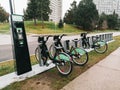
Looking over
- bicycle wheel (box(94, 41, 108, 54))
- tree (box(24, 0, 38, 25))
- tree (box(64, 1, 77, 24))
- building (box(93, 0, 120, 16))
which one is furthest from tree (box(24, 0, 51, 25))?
building (box(93, 0, 120, 16))

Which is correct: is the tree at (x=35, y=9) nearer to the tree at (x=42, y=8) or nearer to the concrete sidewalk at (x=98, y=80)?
the tree at (x=42, y=8)

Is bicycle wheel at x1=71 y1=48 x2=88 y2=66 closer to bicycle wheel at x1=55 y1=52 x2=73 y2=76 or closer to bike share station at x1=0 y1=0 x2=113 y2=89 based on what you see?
bicycle wheel at x1=55 y1=52 x2=73 y2=76

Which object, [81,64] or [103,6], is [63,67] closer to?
[81,64]

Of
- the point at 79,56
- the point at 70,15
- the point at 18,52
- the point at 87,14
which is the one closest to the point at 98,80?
the point at 79,56

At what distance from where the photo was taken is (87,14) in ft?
142

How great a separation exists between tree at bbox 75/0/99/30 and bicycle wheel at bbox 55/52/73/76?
4050 centimetres

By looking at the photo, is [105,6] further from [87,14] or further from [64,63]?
[64,63]

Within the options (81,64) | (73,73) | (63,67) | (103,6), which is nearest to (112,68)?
(81,64)

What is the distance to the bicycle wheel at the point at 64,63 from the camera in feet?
14.3

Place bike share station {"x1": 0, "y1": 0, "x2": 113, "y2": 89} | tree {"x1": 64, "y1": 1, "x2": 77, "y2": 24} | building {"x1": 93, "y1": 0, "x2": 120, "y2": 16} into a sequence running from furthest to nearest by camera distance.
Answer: building {"x1": 93, "y1": 0, "x2": 120, "y2": 16}
tree {"x1": 64, "y1": 1, "x2": 77, "y2": 24}
bike share station {"x1": 0, "y1": 0, "x2": 113, "y2": 89}

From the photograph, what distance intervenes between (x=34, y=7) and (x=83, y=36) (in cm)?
3277

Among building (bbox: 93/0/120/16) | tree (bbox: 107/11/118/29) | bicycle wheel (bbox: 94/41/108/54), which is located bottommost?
bicycle wheel (bbox: 94/41/108/54)

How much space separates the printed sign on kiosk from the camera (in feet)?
13.5

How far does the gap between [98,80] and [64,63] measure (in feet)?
3.44
